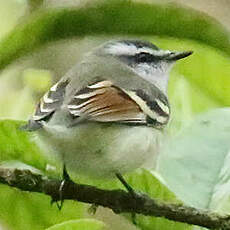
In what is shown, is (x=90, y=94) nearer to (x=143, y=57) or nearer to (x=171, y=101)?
(x=171, y=101)

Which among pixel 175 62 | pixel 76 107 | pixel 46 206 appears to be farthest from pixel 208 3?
pixel 46 206

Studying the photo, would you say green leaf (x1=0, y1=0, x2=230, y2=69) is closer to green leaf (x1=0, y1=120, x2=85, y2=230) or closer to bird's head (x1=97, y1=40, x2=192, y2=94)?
→ green leaf (x1=0, y1=120, x2=85, y2=230)

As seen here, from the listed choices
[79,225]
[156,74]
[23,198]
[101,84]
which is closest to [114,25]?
[79,225]

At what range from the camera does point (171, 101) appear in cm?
125

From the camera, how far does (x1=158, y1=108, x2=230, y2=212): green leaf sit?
2.89ft

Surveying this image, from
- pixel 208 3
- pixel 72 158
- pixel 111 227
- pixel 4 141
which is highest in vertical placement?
pixel 208 3

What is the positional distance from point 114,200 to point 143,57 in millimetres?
707

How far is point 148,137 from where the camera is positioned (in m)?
1.31

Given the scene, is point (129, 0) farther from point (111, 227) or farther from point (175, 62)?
point (111, 227)

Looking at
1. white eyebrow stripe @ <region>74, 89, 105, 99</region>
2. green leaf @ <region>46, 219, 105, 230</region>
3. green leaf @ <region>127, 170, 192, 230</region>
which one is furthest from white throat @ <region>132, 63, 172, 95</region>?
green leaf @ <region>46, 219, 105, 230</region>

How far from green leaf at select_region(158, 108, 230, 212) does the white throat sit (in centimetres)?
57

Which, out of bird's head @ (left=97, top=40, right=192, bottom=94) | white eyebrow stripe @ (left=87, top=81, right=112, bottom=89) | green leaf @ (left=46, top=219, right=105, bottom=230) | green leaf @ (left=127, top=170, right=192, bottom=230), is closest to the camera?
green leaf @ (left=46, top=219, right=105, bottom=230)

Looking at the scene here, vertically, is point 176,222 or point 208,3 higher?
point 208,3

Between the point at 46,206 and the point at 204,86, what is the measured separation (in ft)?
1.08
